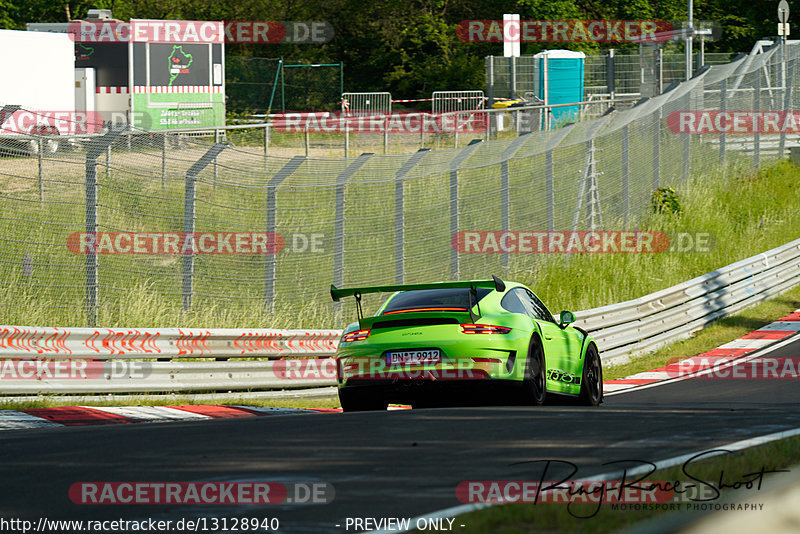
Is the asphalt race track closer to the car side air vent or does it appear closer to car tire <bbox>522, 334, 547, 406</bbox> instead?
car tire <bbox>522, 334, 547, 406</bbox>

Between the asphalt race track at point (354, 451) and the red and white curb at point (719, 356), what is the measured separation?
691cm

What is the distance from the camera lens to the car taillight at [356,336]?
10468 mm

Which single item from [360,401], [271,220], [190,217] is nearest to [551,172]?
[271,220]

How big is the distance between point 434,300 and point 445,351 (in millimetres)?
820

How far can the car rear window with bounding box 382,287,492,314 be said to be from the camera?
1062 cm

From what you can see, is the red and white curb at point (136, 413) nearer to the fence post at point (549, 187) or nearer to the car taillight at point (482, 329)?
the car taillight at point (482, 329)

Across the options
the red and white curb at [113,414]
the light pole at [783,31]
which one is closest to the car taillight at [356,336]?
the red and white curb at [113,414]

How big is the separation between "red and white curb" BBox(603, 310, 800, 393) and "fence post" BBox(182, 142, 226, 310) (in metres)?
6.00

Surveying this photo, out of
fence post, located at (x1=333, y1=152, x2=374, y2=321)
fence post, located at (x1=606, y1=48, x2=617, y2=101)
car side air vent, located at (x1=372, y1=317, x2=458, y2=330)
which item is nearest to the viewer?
car side air vent, located at (x1=372, y1=317, x2=458, y2=330)

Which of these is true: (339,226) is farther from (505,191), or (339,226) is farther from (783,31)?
(783,31)

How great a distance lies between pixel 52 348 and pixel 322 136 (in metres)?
29.6

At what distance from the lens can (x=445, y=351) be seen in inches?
400

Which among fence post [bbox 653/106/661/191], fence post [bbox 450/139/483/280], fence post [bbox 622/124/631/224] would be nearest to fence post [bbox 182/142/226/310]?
fence post [bbox 450/139/483/280]

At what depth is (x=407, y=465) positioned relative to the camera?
6.39 meters
